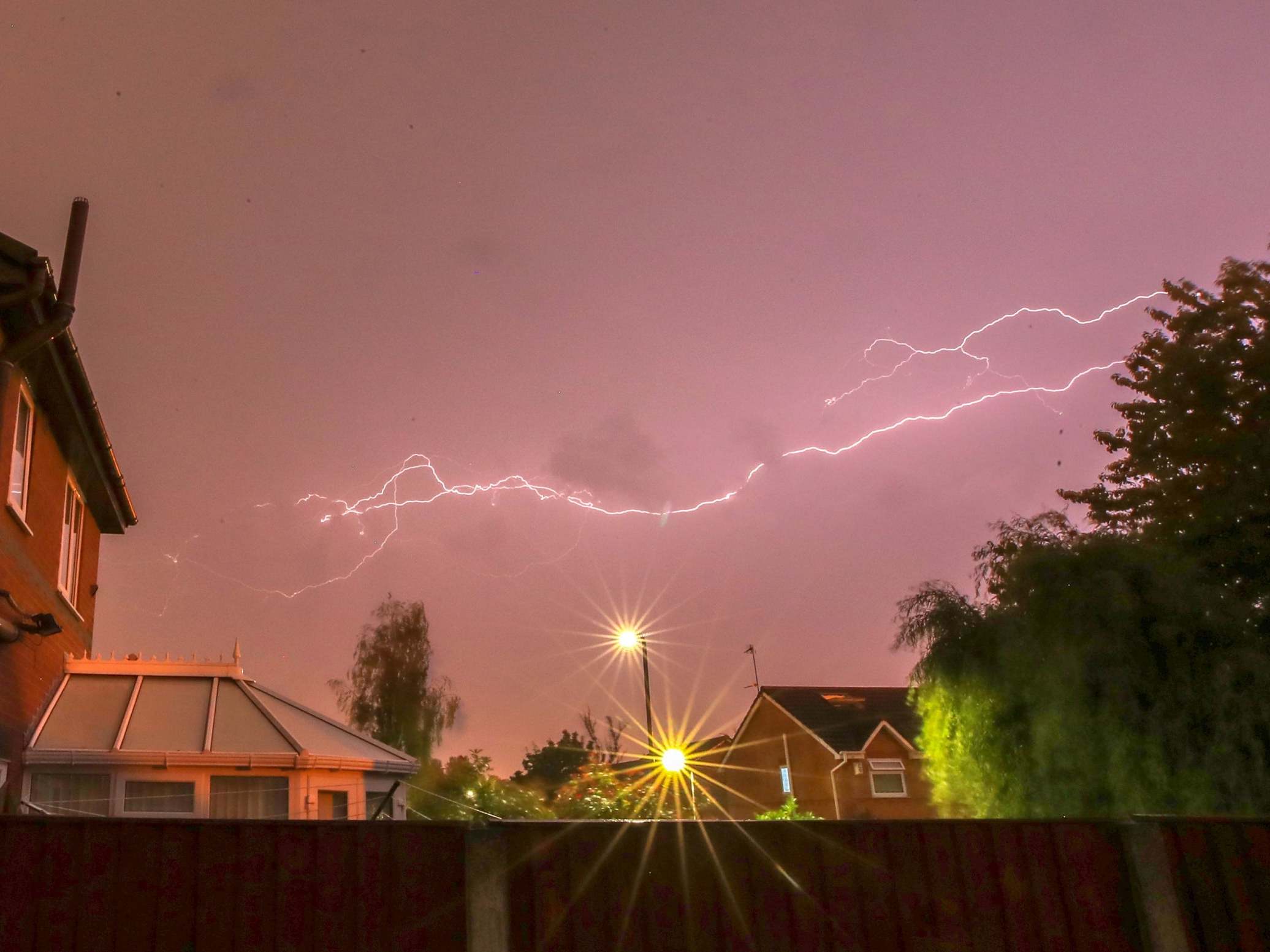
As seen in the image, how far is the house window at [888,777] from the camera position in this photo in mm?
34375

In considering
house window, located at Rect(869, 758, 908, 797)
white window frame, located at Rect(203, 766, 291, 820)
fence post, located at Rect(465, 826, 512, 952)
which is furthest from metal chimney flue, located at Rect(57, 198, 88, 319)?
house window, located at Rect(869, 758, 908, 797)

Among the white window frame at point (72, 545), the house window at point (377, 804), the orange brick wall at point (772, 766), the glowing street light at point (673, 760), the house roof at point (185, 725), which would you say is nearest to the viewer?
the house roof at point (185, 725)

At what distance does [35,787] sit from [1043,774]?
12287mm

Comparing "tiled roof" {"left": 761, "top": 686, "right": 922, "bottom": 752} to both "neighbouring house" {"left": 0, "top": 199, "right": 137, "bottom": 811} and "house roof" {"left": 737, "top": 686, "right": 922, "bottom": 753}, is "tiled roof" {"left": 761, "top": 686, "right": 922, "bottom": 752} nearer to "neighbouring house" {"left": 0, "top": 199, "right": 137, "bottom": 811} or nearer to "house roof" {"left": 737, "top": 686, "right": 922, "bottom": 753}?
"house roof" {"left": 737, "top": 686, "right": 922, "bottom": 753}

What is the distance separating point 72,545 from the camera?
1455 centimetres

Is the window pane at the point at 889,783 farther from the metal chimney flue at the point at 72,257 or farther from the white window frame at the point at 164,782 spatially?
the metal chimney flue at the point at 72,257

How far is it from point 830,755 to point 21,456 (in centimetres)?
2901

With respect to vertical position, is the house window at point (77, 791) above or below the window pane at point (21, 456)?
below

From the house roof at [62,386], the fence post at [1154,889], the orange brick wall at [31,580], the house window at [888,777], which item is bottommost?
the fence post at [1154,889]

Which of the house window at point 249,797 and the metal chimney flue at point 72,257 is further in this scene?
the house window at point 249,797

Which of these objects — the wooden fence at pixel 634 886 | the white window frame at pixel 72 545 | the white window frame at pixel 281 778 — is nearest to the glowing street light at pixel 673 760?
the white window frame at pixel 281 778

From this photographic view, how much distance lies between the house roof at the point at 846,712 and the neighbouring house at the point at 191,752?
76.9 feet

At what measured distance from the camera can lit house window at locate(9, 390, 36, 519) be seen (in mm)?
11016

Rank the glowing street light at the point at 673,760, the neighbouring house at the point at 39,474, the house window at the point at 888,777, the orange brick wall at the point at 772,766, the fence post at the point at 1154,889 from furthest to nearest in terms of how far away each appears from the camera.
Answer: the orange brick wall at the point at 772,766
the house window at the point at 888,777
the glowing street light at the point at 673,760
the neighbouring house at the point at 39,474
the fence post at the point at 1154,889
